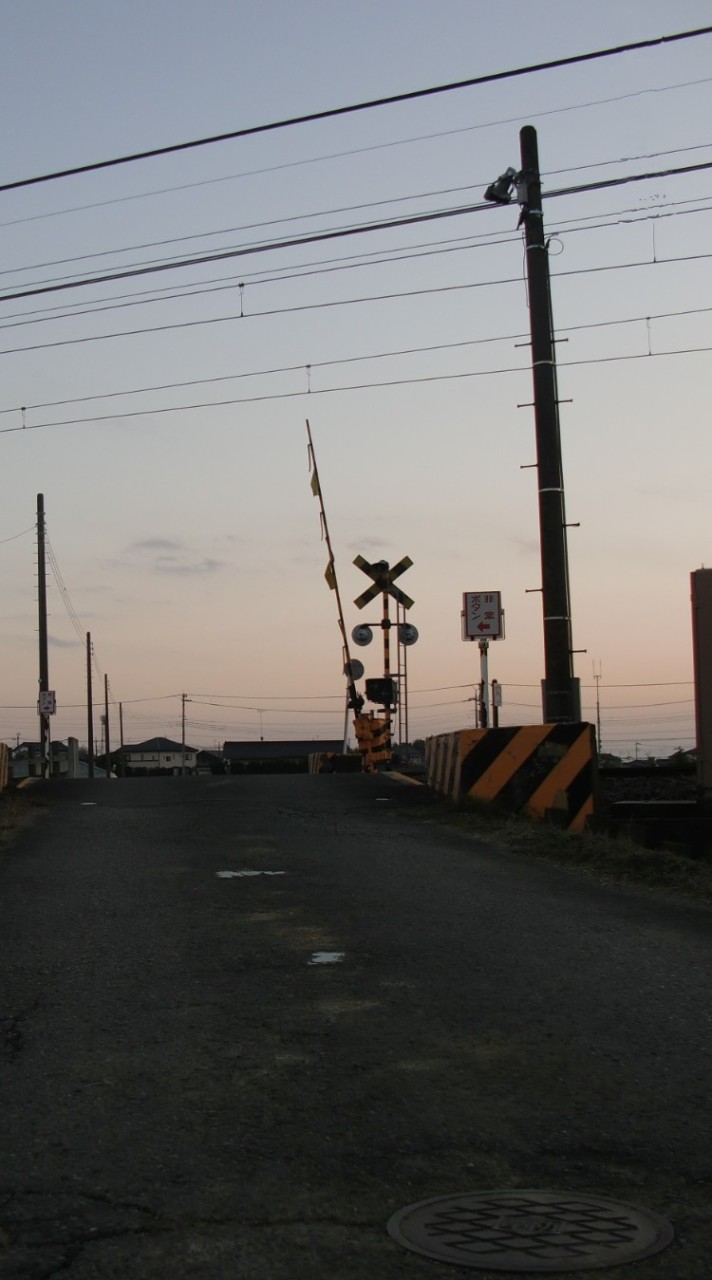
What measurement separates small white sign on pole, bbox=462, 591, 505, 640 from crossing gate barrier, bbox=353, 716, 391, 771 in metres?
8.52

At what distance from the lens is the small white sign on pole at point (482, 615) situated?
16.1 meters

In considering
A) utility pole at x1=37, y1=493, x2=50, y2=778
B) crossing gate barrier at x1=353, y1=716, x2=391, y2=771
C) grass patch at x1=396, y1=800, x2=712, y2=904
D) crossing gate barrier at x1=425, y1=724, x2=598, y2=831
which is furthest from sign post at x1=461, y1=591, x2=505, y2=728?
utility pole at x1=37, y1=493, x2=50, y2=778

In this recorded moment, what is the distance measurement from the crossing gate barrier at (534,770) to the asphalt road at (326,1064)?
3.64m

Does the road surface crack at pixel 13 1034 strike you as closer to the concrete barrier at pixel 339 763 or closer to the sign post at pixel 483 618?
the sign post at pixel 483 618

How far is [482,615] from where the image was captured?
1620 cm

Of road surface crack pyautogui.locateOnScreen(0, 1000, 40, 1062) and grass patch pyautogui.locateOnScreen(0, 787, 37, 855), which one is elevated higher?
grass patch pyautogui.locateOnScreen(0, 787, 37, 855)

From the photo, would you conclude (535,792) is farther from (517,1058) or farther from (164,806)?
(517,1058)

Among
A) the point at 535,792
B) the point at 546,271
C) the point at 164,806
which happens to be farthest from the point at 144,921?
the point at 546,271

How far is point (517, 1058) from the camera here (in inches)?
177

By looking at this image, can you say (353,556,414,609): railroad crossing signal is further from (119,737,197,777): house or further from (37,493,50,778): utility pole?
(119,737,197,777): house

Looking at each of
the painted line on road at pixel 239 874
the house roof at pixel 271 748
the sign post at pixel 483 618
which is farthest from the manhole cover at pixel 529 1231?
the house roof at pixel 271 748

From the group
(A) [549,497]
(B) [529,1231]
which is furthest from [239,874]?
(A) [549,497]

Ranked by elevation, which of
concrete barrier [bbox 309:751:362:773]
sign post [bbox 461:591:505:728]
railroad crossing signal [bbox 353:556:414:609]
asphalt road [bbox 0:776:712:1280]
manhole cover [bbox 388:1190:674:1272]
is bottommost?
manhole cover [bbox 388:1190:674:1272]

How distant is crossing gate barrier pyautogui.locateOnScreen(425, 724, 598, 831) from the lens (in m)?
12.2
